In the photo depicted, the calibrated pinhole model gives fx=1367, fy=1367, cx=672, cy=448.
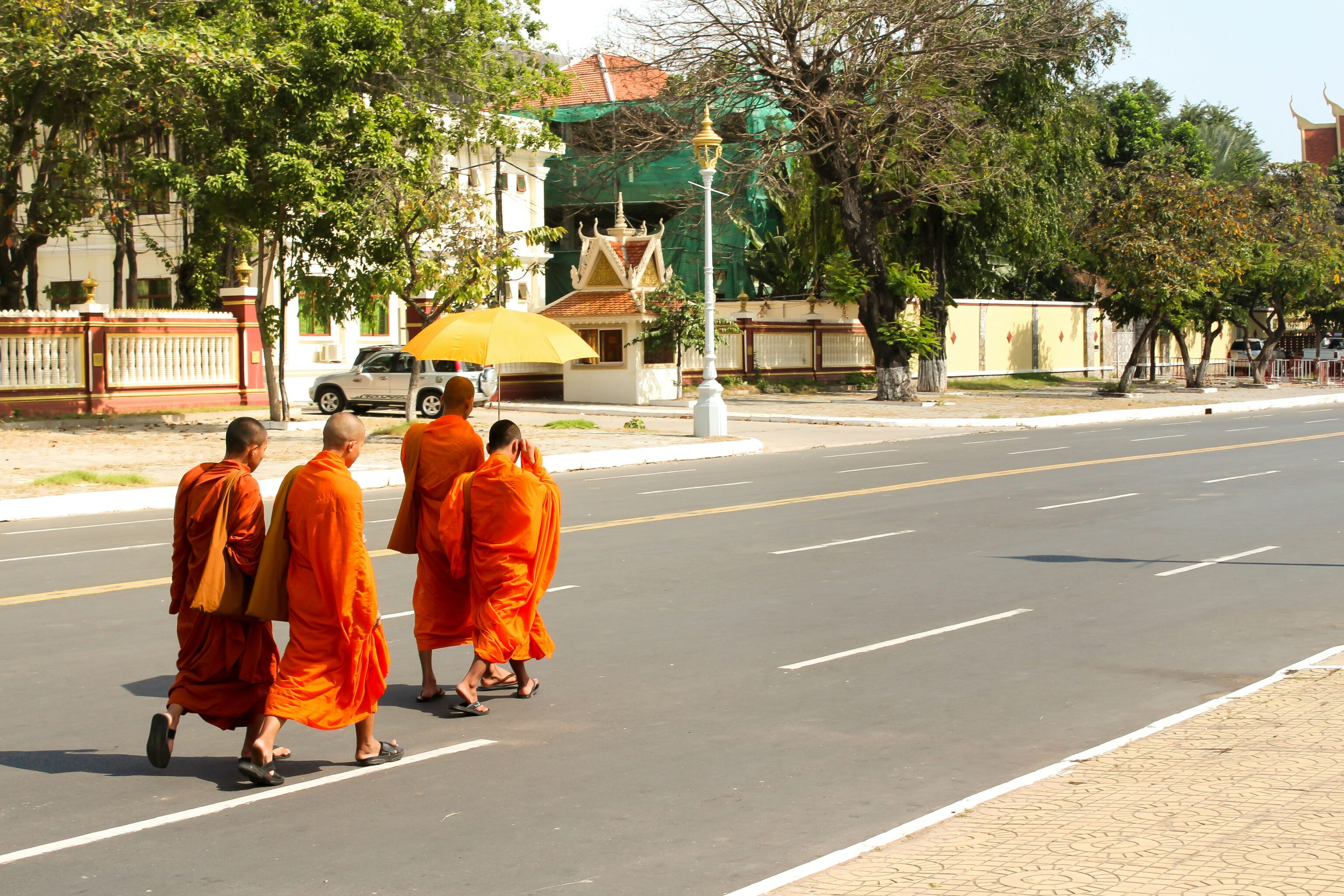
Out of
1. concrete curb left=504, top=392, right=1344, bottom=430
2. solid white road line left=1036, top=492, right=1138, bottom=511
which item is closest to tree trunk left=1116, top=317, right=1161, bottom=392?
concrete curb left=504, top=392, right=1344, bottom=430

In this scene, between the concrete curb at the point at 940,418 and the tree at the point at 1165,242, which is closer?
the concrete curb at the point at 940,418

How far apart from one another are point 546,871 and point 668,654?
3.65 m

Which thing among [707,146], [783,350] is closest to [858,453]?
[707,146]

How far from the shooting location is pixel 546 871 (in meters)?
4.91

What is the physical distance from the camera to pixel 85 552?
43.6 feet

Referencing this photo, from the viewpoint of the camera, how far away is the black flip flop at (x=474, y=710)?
284 inches

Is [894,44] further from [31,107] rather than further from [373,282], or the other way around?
[31,107]

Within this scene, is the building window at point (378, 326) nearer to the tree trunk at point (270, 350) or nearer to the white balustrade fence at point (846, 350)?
the tree trunk at point (270, 350)

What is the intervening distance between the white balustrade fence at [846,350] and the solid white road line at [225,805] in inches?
1621

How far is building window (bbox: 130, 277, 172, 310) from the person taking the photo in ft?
149

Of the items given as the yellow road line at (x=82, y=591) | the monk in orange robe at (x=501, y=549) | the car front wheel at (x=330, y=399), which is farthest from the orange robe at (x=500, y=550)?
the car front wheel at (x=330, y=399)

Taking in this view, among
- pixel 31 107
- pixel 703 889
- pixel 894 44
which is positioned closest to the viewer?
pixel 703 889

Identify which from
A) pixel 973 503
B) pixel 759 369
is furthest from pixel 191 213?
pixel 973 503

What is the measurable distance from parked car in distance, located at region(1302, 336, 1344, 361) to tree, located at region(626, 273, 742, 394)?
3825 cm
